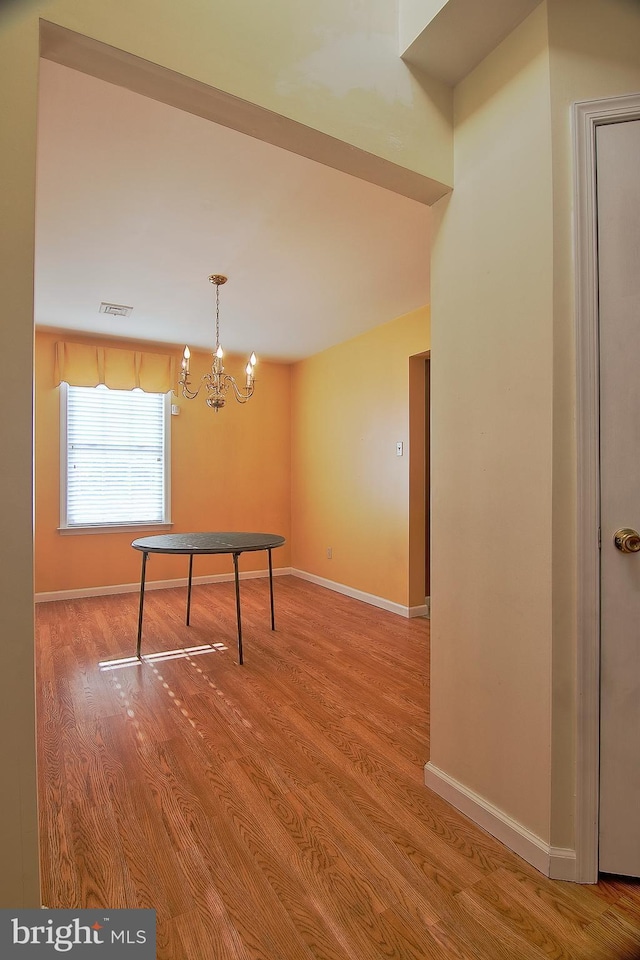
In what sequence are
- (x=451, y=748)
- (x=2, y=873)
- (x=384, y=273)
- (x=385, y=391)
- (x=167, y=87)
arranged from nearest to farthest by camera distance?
(x=2, y=873) → (x=167, y=87) → (x=451, y=748) → (x=384, y=273) → (x=385, y=391)

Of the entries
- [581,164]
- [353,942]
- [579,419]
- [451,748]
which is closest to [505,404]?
[579,419]

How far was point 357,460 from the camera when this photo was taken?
15.8 ft

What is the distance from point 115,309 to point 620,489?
393 cm

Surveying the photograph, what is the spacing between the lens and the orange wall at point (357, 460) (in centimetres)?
424

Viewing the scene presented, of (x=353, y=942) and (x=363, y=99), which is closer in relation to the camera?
(x=353, y=942)

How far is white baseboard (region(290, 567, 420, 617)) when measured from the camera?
4174mm

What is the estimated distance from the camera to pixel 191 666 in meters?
3.02

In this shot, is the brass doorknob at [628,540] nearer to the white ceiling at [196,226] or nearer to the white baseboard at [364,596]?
the white ceiling at [196,226]

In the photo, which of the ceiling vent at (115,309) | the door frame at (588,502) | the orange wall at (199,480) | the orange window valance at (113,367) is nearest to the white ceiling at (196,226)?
the ceiling vent at (115,309)

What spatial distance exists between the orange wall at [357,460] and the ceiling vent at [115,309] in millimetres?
2086

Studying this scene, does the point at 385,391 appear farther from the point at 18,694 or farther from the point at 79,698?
the point at 18,694

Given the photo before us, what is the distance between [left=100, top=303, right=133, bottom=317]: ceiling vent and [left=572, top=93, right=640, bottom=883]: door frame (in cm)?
350

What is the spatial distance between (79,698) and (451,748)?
6.45 feet

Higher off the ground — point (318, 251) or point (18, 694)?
point (318, 251)
